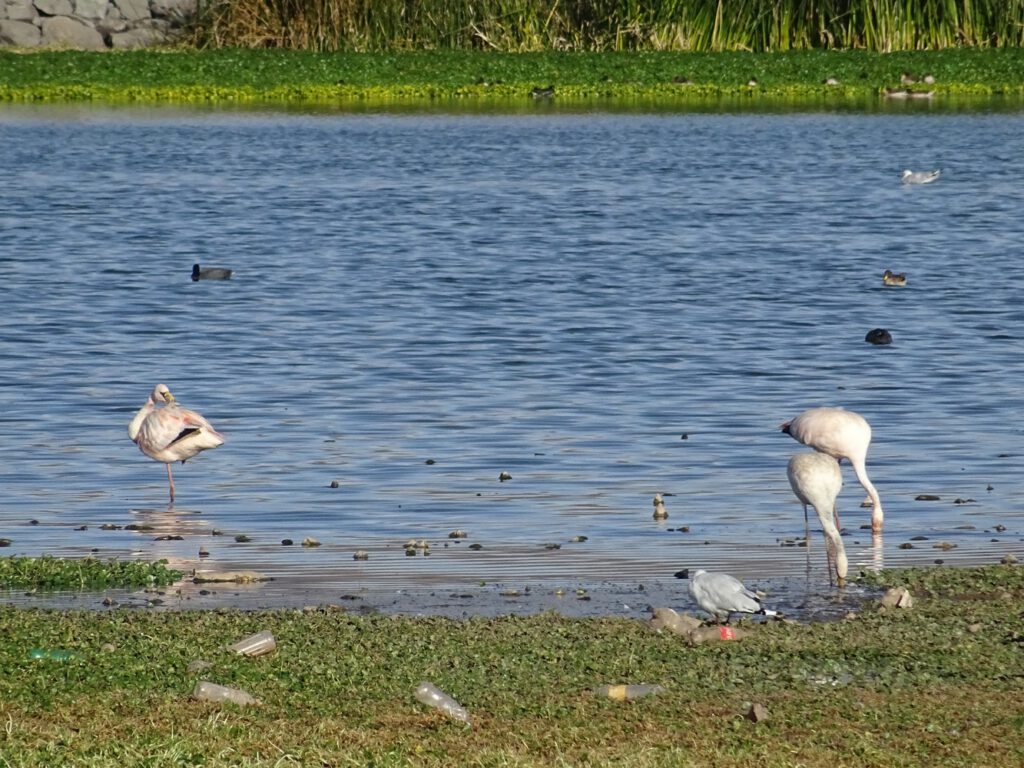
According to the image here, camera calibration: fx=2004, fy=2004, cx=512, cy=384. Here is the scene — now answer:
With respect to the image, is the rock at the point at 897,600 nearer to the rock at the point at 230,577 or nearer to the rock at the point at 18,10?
the rock at the point at 230,577

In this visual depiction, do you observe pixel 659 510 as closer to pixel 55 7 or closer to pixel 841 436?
pixel 841 436

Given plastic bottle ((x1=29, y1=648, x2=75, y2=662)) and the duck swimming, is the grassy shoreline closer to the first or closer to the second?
the duck swimming

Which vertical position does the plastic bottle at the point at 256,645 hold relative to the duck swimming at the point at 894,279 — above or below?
above

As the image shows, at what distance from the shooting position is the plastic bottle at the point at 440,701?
7.47m

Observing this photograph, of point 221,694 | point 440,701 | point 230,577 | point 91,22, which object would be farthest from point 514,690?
point 91,22

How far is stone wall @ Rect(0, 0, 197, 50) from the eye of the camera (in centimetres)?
5038

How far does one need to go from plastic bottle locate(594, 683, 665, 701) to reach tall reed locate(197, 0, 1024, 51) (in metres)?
40.3

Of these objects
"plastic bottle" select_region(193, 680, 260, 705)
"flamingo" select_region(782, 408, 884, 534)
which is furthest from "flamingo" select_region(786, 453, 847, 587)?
"plastic bottle" select_region(193, 680, 260, 705)

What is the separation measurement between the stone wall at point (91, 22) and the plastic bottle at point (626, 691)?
45233 mm

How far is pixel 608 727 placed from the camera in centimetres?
732

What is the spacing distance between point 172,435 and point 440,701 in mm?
5626

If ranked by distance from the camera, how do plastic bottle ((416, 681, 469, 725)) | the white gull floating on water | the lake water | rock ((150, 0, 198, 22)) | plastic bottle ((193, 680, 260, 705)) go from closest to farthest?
plastic bottle ((416, 681, 469, 725)) < plastic bottle ((193, 680, 260, 705)) < the lake water < the white gull floating on water < rock ((150, 0, 198, 22))

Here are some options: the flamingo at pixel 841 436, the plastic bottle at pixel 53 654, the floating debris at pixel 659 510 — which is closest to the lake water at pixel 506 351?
the floating debris at pixel 659 510

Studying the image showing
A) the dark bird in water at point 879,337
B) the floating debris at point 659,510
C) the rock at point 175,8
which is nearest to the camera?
the floating debris at point 659,510
